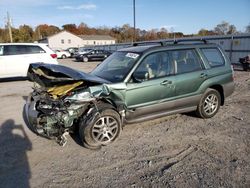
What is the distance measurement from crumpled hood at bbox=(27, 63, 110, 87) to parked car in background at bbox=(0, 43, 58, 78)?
7.47 meters

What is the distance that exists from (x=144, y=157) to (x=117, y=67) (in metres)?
2.03

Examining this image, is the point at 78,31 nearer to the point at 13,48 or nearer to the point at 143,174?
the point at 13,48

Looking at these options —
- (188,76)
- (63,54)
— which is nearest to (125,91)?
(188,76)

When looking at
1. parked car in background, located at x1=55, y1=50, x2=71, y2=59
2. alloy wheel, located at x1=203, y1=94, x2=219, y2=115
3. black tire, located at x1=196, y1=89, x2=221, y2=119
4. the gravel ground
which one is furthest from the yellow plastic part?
parked car in background, located at x1=55, y1=50, x2=71, y2=59

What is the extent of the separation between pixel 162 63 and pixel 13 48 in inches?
354

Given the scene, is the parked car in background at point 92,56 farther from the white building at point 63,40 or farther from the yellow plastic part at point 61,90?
the white building at point 63,40

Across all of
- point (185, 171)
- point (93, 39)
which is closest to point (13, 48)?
point (185, 171)

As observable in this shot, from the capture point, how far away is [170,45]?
541 centimetres

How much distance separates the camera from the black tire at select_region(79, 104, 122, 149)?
4.23m

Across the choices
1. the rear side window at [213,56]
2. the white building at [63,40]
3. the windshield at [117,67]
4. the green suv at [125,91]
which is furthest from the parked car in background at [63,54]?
the rear side window at [213,56]

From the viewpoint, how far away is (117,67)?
522 centimetres

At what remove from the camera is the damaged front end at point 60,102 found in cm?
412

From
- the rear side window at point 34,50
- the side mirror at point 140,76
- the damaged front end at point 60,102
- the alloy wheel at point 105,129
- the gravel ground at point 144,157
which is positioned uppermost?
the rear side window at point 34,50

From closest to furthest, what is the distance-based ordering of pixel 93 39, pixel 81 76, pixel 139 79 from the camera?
pixel 81 76
pixel 139 79
pixel 93 39
